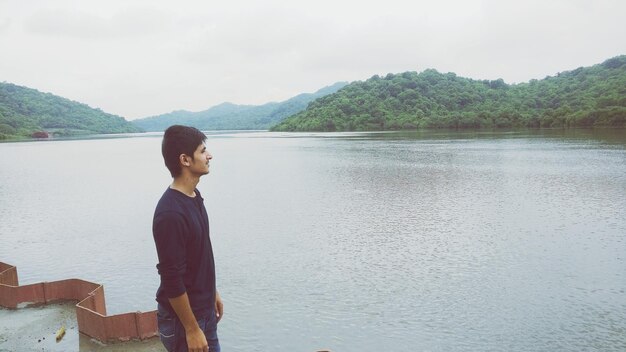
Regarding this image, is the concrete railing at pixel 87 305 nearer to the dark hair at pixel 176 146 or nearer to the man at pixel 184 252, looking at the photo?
the man at pixel 184 252

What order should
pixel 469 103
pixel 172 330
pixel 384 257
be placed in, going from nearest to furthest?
pixel 172 330, pixel 384 257, pixel 469 103

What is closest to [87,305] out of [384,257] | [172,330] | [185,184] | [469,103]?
[172,330]

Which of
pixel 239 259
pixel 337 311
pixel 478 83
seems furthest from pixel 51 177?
pixel 478 83

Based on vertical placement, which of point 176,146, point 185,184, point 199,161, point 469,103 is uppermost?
point 469,103

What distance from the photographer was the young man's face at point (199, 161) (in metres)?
3.52

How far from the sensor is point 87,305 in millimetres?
8922

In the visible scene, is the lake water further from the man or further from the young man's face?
the young man's face

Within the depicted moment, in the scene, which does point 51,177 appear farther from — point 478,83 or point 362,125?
point 478,83

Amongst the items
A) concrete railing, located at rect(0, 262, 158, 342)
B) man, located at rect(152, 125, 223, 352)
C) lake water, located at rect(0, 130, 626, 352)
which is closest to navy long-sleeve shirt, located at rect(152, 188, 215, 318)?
man, located at rect(152, 125, 223, 352)

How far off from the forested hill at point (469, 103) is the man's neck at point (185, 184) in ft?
324

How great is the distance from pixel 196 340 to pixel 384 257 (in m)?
11.2

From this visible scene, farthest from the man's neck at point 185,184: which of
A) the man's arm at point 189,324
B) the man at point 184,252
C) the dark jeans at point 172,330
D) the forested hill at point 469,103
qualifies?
the forested hill at point 469,103

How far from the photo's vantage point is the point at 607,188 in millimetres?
24906

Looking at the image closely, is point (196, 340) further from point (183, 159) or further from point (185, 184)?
point (183, 159)
